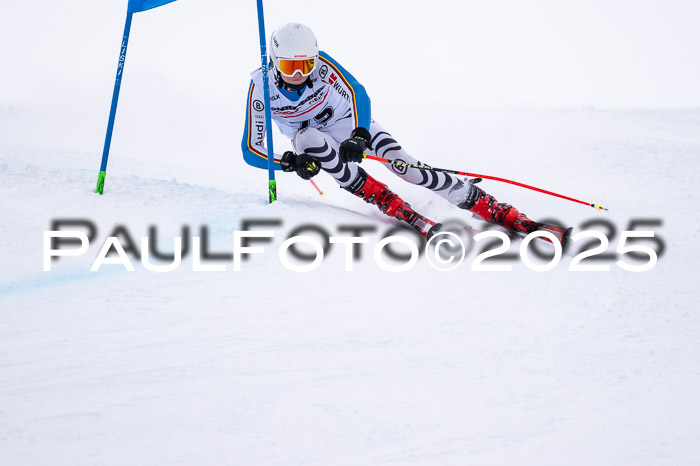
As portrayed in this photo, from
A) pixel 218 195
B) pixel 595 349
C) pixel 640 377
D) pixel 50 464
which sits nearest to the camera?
pixel 50 464

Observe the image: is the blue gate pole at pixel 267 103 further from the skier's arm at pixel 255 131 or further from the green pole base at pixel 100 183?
the green pole base at pixel 100 183

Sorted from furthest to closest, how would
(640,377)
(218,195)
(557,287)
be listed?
(218,195) < (557,287) < (640,377)

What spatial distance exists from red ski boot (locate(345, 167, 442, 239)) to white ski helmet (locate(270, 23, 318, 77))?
2.75 ft

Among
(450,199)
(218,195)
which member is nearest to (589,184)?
(450,199)

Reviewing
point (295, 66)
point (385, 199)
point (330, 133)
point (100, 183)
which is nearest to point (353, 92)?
point (330, 133)

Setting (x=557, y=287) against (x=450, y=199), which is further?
(x=450, y=199)

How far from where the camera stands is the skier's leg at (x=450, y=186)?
4719 millimetres

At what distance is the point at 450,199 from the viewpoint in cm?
489

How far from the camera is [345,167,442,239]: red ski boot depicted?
4508 millimetres

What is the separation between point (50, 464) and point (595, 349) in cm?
216

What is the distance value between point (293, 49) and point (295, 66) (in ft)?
0.39

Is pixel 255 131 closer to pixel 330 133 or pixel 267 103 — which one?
pixel 267 103

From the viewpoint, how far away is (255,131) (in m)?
4.85

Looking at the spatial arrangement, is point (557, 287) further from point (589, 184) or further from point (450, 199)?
point (589, 184)
